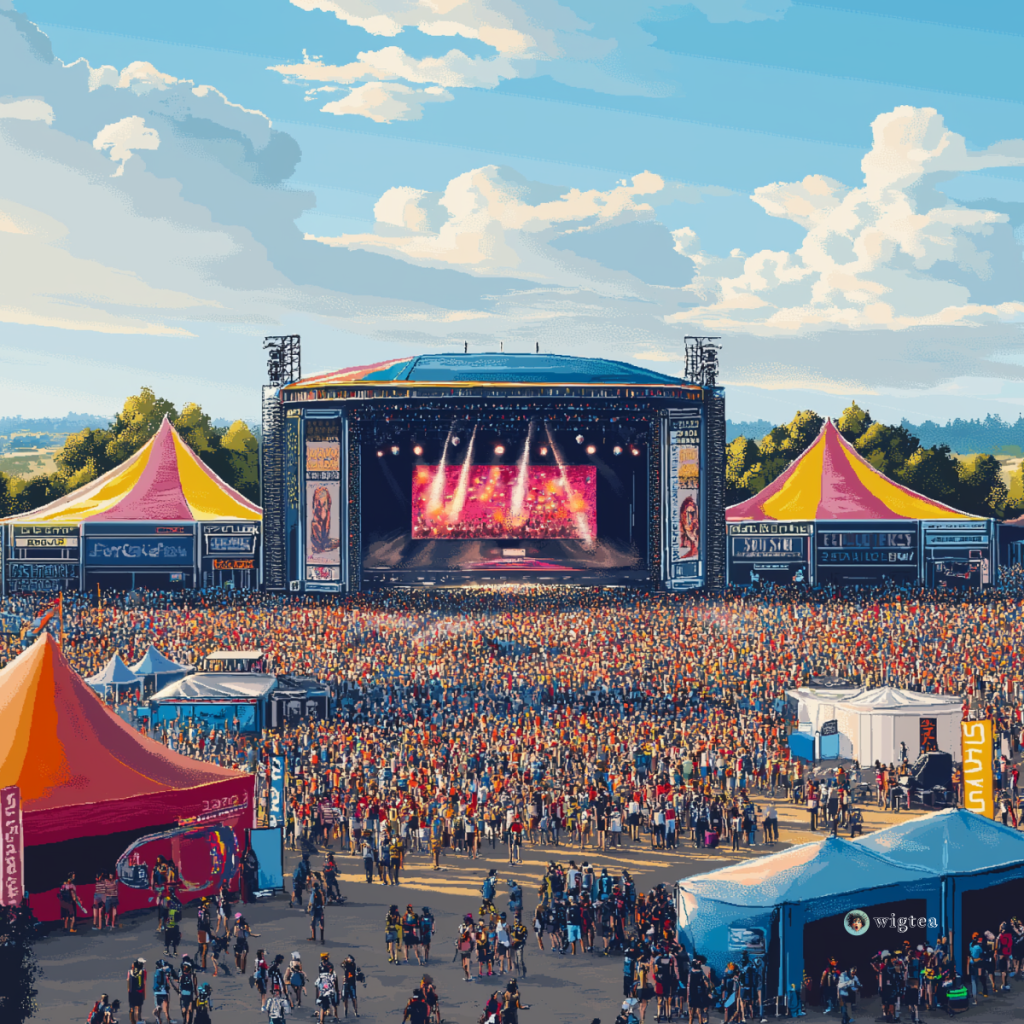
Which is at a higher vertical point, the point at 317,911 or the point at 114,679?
the point at 114,679

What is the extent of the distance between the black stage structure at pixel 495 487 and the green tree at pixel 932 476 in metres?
29.3

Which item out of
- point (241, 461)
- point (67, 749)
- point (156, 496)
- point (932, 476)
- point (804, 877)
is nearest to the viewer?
point (804, 877)

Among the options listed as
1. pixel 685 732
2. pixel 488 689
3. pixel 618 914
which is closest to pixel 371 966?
pixel 618 914

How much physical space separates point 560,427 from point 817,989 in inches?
1316

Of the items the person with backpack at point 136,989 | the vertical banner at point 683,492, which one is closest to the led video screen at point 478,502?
the vertical banner at point 683,492

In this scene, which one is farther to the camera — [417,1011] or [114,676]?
[114,676]

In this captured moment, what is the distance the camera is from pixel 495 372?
4606 centimetres

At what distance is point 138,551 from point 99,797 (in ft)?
113

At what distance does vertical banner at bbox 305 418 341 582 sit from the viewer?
151ft

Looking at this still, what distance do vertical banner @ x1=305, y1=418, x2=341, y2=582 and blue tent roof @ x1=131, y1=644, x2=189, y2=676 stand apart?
15141 millimetres

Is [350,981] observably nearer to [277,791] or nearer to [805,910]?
[805,910]

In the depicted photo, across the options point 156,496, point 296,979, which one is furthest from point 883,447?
point 296,979

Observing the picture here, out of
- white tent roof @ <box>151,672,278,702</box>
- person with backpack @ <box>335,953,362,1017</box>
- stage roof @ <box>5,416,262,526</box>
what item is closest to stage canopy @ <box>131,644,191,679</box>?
white tent roof @ <box>151,672,278,702</box>

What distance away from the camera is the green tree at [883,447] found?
7431 centimetres
